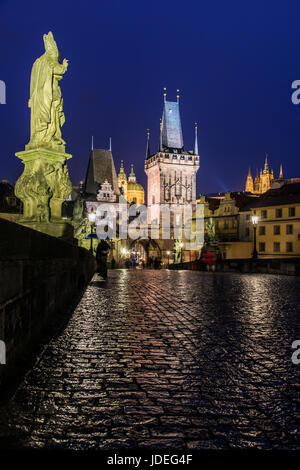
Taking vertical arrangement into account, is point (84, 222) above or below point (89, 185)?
below

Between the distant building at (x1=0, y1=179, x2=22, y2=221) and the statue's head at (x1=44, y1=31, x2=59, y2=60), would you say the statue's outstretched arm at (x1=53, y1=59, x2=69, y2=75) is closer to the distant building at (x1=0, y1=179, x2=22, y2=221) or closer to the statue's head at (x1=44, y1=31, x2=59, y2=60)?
the statue's head at (x1=44, y1=31, x2=59, y2=60)

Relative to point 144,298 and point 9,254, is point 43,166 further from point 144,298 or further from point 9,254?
point 9,254

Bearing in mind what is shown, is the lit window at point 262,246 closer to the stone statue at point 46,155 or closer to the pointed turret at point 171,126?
the stone statue at point 46,155

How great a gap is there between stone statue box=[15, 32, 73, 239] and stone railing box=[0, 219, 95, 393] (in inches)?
161

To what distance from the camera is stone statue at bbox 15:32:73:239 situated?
11875 millimetres

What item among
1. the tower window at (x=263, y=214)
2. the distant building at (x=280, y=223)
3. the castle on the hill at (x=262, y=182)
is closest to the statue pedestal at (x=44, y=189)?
the distant building at (x=280, y=223)

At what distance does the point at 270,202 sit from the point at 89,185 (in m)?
64.7

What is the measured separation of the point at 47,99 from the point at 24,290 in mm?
8653

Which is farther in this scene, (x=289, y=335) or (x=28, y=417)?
(x=289, y=335)

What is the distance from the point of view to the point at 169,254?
116688mm

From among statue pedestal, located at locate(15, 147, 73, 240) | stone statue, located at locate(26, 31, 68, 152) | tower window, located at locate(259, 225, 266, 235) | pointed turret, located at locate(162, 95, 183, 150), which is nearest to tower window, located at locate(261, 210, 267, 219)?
tower window, located at locate(259, 225, 266, 235)

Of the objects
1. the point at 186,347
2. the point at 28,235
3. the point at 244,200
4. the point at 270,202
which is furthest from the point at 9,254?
the point at 244,200

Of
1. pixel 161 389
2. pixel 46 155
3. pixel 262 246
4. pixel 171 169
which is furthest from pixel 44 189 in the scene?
pixel 171 169

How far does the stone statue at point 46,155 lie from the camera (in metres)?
11.9
